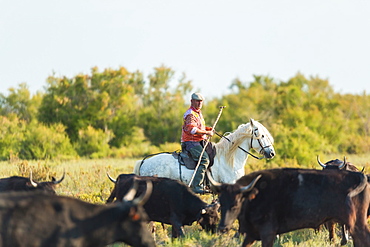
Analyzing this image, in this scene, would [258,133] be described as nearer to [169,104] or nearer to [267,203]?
[267,203]

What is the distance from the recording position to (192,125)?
11.8m

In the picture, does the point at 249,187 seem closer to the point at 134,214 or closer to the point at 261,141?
the point at 134,214

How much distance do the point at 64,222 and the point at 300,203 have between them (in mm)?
3552

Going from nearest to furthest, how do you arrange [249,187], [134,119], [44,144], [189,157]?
[249,187], [189,157], [44,144], [134,119]

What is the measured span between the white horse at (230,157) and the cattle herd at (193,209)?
167 centimetres

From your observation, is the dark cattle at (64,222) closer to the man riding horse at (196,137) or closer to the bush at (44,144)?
the man riding horse at (196,137)

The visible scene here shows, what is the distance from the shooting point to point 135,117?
44.2 m

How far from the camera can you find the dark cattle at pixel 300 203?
8.09m

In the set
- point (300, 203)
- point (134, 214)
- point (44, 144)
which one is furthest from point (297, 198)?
point (44, 144)

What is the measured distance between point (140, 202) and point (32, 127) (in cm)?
2749

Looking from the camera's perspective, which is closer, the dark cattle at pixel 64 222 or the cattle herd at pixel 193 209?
the dark cattle at pixel 64 222

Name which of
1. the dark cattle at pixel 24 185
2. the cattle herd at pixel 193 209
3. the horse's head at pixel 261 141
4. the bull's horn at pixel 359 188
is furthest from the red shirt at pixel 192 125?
the bull's horn at pixel 359 188

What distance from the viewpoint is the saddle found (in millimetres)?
A: 12125

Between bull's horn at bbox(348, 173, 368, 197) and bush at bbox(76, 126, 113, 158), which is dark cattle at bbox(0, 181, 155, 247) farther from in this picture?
bush at bbox(76, 126, 113, 158)
